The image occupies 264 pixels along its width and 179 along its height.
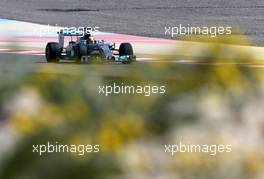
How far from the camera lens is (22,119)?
6.09 feet

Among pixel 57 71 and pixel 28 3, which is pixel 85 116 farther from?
pixel 28 3

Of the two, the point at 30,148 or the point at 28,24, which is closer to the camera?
the point at 30,148

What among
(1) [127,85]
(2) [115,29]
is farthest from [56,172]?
(2) [115,29]

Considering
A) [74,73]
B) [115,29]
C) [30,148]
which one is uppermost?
[74,73]

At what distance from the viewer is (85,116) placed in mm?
1940

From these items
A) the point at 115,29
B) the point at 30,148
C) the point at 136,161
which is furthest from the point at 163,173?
the point at 115,29

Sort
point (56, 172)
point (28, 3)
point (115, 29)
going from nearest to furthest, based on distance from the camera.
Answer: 1. point (56, 172)
2. point (115, 29)
3. point (28, 3)

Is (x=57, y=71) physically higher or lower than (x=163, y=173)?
higher

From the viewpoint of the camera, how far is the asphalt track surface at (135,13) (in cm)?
2236

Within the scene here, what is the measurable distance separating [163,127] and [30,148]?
0.36 m

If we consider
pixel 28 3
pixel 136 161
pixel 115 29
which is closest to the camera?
pixel 136 161

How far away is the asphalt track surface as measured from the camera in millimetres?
22359

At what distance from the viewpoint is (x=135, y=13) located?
84.6 feet

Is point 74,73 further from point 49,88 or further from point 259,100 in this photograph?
point 259,100
